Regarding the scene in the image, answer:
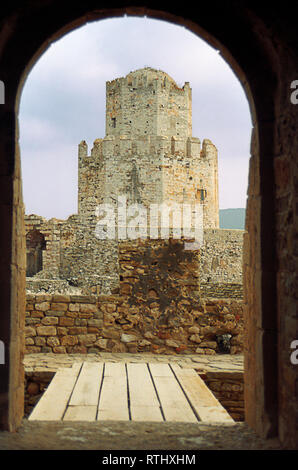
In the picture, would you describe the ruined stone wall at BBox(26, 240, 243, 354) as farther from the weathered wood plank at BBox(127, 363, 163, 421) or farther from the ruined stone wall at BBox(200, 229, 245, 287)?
the ruined stone wall at BBox(200, 229, 245, 287)

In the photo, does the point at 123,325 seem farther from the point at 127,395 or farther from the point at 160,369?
the point at 127,395

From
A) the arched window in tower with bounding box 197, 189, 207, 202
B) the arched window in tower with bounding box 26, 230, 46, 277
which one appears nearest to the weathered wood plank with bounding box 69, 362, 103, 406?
the arched window in tower with bounding box 26, 230, 46, 277

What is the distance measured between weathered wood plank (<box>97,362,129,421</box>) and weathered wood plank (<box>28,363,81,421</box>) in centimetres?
30

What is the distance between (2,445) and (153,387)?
1982mm

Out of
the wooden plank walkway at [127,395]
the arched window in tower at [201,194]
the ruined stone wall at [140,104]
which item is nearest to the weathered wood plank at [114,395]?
the wooden plank walkway at [127,395]

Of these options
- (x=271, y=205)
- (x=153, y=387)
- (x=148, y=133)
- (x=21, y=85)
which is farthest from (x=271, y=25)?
(x=148, y=133)

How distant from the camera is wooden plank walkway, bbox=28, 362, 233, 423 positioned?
10.5 ft

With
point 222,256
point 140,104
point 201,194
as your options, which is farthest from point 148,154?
point 222,256

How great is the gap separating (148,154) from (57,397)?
24.3m

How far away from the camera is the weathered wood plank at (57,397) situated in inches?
125

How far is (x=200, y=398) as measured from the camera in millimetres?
3744

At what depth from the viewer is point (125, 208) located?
87.5ft

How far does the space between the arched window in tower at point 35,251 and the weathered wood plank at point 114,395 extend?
17933 mm

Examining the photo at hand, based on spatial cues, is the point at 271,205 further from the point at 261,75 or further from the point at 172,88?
the point at 172,88
